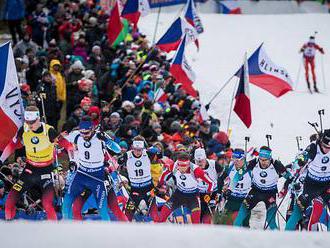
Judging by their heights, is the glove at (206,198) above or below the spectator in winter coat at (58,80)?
below

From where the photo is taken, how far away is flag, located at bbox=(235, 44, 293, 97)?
12.8 metres

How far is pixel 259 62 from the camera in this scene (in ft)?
42.5

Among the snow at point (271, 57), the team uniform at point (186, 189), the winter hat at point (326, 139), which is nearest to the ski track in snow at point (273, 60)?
the snow at point (271, 57)

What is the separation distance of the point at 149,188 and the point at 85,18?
9706 mm

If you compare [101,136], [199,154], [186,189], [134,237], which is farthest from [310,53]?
[134,237]

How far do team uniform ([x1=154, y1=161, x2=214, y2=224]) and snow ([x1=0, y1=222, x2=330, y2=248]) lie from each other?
6660 mm

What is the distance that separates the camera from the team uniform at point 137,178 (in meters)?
9.66

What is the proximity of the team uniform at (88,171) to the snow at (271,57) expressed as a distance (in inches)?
193

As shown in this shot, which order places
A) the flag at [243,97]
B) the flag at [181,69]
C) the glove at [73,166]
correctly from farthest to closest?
the flag at [181,69] → the flag at [243,97] → the glove at [73,166]

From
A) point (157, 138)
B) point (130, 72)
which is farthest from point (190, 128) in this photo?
point (130, 72)

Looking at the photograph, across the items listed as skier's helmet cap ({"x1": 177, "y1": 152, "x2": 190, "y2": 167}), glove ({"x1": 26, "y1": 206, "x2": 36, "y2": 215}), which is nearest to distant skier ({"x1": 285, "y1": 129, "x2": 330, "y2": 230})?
skier's helmet cap ({"x1": 177, "y1": 152, "x2": 190, "y2": 167})

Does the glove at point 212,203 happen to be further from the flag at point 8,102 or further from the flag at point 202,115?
the flag at point 202,115

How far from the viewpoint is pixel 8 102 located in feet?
31.0

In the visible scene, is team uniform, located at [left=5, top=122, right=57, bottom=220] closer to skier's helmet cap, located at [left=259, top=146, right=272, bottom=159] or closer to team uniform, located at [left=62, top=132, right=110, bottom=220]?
team uniform, located at [left=62, top=132, right=110, bottom=220]
